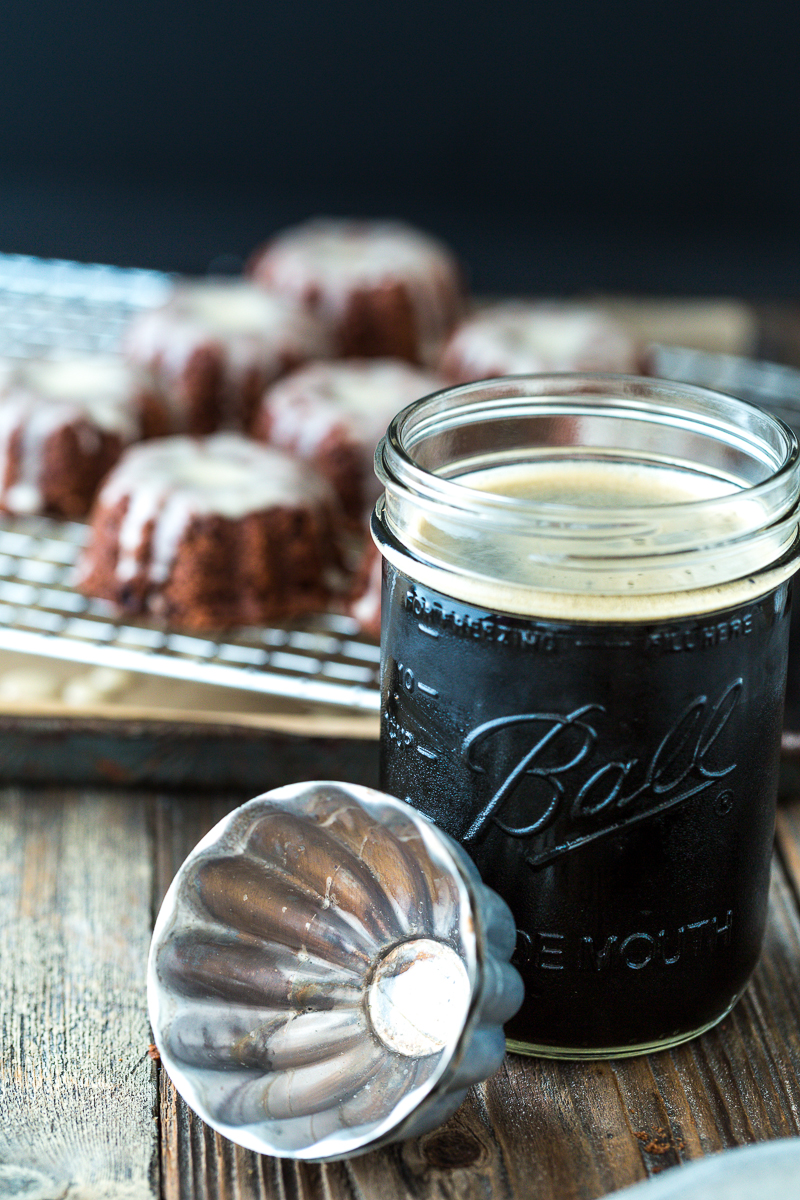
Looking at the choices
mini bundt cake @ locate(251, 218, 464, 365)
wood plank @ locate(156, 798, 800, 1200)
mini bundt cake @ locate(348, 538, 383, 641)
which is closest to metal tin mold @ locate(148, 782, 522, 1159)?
wood plank @ locate(156, 798, 800, 1200)

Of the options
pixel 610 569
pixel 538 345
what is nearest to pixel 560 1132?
pixel 610 569

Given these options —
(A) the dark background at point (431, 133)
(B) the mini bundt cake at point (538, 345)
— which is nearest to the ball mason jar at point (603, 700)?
(B) the mini bundt cake at point (538, 345)

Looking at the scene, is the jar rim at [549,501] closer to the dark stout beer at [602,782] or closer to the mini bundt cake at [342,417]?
the dark stout beer at [602,782]

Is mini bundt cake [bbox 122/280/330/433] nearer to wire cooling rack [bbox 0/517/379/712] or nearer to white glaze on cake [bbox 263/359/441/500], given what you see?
white glaze on cake [bbox 263/359/441/500]

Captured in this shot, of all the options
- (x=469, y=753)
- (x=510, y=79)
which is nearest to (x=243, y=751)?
(x=469, y=753)

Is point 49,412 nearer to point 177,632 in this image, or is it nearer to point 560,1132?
point 177,632

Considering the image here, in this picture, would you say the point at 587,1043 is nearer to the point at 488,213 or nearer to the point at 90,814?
the point at 90,814

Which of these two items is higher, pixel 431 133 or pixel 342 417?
pixel 431 133
